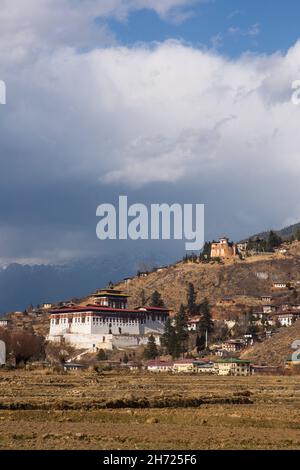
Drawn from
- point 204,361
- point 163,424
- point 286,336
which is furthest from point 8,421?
point 286,336

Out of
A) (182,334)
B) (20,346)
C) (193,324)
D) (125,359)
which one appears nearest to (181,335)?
(182,334)

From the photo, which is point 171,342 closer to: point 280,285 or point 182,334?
point 182,334

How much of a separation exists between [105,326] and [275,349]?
154 ft

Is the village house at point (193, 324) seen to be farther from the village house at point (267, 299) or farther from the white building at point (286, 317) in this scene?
the village house at point (267, 299)

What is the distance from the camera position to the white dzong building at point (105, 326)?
150 m

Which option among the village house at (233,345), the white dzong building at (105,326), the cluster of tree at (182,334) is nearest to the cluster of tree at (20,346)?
the cluster of tree at (182,334)

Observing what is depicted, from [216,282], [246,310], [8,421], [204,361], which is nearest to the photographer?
[8,421]

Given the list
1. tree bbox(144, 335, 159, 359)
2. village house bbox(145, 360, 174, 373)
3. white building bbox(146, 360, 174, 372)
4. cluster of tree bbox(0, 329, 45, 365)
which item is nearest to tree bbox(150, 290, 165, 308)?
tree bbox(144, 335, 159, 359)

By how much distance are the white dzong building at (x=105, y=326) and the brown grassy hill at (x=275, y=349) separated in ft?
109
